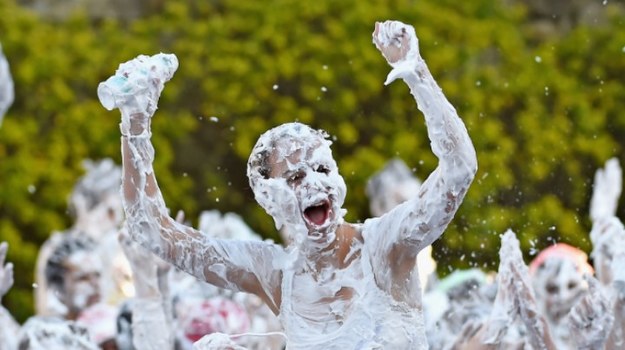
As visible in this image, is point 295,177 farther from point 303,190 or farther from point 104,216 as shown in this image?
point 104,216

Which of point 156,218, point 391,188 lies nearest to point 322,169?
point 156,218

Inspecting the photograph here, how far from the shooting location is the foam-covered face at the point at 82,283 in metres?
9.20

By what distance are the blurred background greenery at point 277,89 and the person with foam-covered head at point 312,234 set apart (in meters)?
7.95

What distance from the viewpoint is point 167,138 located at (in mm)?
14703

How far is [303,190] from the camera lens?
213 inches

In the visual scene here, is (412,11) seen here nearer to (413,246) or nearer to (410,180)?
(410,180)

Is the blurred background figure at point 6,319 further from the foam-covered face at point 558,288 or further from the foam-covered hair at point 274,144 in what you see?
the foam-covered face at point 558,288

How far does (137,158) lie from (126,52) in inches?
361

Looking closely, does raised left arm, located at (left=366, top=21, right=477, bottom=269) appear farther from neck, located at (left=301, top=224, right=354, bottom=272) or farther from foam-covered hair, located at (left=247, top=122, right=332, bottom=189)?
foam-covered hair, located at (left=247, top=122, right=332, bottom=189)

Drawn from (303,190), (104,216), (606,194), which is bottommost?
(303,190)

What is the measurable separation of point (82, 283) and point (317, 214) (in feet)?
13.1

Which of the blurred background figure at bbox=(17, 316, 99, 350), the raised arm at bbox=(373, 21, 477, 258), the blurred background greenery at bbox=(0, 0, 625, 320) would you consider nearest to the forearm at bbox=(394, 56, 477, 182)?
the raised arm at bbox=(373, 21, 477, 258)

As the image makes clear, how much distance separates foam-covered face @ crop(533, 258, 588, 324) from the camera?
8.51 metres

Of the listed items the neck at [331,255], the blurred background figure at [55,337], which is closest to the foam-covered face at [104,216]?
the blurred background figure at [55,337]
